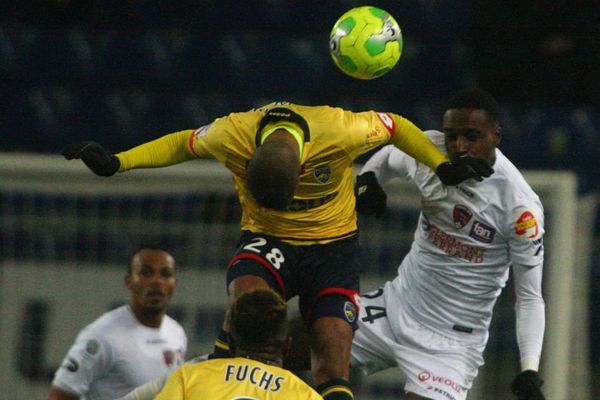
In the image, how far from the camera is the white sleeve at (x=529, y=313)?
16.5 feet

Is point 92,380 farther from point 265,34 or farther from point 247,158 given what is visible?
point 265,34

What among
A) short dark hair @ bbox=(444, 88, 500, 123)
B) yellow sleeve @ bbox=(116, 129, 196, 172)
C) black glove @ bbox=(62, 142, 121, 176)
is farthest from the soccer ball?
black glove @ bbox=(62, 142, 121, 176)

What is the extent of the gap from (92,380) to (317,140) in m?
2.27

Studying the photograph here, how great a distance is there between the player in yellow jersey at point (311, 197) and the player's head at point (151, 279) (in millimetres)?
1474

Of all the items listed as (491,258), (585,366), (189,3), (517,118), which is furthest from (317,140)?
(189,3)

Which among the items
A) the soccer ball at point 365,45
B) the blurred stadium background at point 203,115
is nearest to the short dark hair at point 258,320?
the soccer ball at point 365,45

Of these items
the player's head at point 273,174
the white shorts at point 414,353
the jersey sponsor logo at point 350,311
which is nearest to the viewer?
the player's head at point 273,174

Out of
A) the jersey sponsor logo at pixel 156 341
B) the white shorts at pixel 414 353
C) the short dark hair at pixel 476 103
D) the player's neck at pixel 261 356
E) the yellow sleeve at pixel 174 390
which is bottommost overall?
the jersey sponsor logo at pixel 156 341

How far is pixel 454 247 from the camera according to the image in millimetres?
5387

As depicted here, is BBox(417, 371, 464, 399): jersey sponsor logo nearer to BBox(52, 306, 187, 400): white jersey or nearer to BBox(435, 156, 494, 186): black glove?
BBox(435, 156, 494, 186): black glove

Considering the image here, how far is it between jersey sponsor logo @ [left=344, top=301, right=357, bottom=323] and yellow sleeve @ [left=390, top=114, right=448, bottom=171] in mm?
659

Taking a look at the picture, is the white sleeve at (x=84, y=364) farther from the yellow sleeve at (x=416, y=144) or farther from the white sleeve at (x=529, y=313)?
the white sleeve at (x=529, y=313)

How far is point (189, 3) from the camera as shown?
33.2 feet

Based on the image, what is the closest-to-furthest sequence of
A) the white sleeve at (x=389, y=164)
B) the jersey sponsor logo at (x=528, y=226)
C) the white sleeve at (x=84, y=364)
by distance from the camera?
1. the jersey sponsor logo at (x=528, y=226)
2. the white sleeve at (x=389, y=164)
3. the white sleeve at (x=84, y=364)
